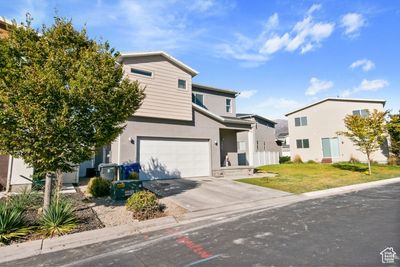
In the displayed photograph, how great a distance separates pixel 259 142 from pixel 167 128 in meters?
18.4

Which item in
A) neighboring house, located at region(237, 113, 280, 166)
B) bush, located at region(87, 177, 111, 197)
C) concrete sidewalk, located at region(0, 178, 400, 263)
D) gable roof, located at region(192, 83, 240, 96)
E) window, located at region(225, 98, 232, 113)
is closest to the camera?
concrete sidewalk, located at region(0, 178, 400, 263)

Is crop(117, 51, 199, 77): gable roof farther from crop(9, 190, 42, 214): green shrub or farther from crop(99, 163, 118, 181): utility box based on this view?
crop(9, 190, 42, 214): green shrub

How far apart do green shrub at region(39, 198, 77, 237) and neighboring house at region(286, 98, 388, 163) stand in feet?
98.3

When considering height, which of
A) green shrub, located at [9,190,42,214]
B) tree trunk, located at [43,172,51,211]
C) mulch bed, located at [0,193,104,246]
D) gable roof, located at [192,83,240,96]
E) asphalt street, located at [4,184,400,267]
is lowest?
asphalt street, located at [4,184,400,267]

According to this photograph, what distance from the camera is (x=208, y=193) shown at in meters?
11.0

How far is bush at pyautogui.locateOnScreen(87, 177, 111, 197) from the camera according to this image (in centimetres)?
1012

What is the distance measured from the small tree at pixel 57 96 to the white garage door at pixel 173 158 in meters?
6.47

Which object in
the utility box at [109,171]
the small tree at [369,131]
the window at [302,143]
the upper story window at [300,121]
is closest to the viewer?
the utility box at [109,171]

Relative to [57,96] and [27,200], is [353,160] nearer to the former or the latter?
[57,96]

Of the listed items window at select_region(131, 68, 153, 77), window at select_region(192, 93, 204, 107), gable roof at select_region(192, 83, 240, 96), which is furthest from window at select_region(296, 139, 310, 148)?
window at select_region(131, 68, 153, 77)

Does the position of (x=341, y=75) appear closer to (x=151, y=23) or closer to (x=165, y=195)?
(x=151, y=23)

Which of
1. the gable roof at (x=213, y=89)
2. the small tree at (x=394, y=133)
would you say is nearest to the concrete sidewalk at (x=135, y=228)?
the gable roof at (x=213, y=89)

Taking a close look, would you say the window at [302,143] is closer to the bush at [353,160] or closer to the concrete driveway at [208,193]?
the bush at [353,160]

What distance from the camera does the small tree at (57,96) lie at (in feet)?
19.8
